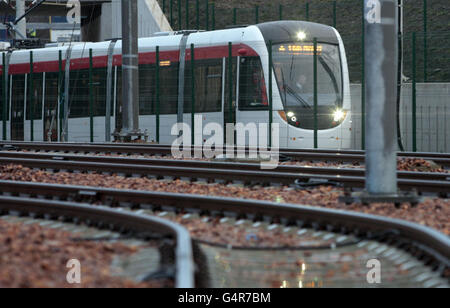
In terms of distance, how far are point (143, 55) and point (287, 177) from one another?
11758 mm

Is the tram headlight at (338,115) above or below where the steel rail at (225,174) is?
above

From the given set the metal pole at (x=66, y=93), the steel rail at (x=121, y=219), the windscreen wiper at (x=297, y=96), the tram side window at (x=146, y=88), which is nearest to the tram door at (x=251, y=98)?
the windscreen wiper at (x=297, y=96)

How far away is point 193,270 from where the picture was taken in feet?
16.8

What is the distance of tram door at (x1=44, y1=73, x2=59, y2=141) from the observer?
23.6 m

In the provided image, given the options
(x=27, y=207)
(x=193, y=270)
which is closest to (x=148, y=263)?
(x=193, y=270)

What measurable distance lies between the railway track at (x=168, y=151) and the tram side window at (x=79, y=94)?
314cm

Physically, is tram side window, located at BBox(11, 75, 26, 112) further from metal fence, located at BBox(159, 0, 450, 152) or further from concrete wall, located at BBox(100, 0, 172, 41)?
concrete wall, located at BBox(100, 0, 172, 41)

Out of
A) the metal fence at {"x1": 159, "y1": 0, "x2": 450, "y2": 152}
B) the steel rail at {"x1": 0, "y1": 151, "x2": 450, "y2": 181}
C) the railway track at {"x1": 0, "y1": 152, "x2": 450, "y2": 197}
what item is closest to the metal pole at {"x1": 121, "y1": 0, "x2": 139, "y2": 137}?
the metal fence at {"x1": 159, "y1": 0, "x2": 450, "y2": 152}

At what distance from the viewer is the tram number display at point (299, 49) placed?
19328mm

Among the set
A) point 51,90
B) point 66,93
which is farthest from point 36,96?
point 66,93

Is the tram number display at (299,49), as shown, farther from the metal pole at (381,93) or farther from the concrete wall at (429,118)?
the metal pole at (381,93)

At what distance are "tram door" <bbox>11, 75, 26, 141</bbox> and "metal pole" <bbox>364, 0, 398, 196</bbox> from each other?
17137mm
